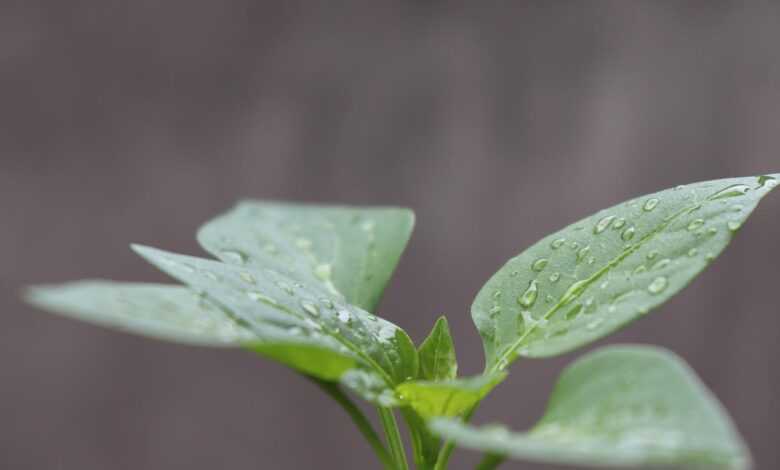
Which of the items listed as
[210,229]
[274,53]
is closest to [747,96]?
[274,53]

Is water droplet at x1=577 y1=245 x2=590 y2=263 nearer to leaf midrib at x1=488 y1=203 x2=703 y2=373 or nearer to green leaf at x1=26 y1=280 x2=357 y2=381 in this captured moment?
leaf midrib at x1=488 y1=203 x2=703 y2=373

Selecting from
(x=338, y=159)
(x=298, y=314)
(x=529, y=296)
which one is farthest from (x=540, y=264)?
(x=338, y=159)

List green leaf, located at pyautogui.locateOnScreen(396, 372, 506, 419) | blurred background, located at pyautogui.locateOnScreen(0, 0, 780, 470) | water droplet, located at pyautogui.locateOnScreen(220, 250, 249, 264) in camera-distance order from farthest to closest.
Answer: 1. blurred background, located at pyautogui.locateOnScreen(0, 0, 780, 470)
2. water droplet, located at pyautogui.locateOnScreen(220, 250, 249, 264)
3. green leaf, located at pyautogui.locateOnScreen(396, 372, 506, 419)

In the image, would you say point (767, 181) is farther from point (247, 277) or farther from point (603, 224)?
point (247, 277)

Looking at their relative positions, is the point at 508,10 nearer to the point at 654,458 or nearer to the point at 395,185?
the point at 395,185

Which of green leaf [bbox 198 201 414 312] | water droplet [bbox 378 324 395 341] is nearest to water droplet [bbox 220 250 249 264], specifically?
green leaf [bbox 198 201 414 312]

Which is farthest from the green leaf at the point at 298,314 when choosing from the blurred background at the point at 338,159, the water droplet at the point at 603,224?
the blurred background at the point at 338,159
